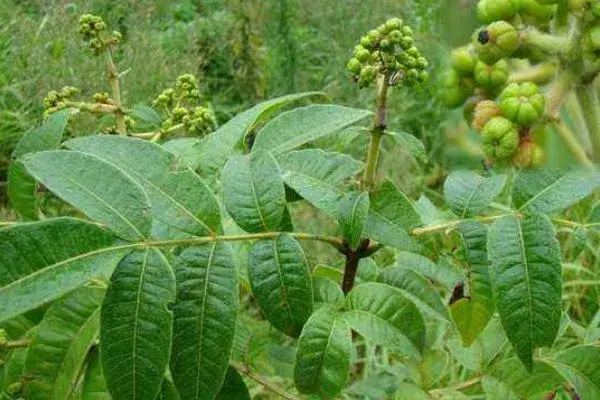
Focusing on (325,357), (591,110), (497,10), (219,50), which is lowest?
(219,50)

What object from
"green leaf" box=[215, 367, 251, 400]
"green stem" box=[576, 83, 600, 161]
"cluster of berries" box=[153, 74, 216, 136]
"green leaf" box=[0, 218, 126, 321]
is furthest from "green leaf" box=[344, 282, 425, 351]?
"green stem" box=[576, 83, 600, 161]

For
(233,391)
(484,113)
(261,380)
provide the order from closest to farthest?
(233,391), (261,380), (484,113)

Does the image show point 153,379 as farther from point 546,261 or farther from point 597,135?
point 597,135

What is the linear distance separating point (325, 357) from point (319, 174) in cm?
16

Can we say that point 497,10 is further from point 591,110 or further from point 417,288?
point 417,288

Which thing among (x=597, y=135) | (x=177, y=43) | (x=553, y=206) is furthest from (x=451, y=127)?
(x=553, y=206)

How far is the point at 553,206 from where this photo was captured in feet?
2.87

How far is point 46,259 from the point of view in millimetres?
708

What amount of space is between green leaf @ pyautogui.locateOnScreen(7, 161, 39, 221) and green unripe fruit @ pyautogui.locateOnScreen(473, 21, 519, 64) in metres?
0.58

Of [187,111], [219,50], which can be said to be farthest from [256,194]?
[219,50]

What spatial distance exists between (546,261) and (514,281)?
3 centimetres

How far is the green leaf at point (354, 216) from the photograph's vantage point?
→ 81 centimetres

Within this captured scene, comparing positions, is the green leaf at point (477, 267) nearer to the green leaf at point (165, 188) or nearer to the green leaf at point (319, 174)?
the green leaf at point (319, 174)

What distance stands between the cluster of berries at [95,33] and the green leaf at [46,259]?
493 mm
